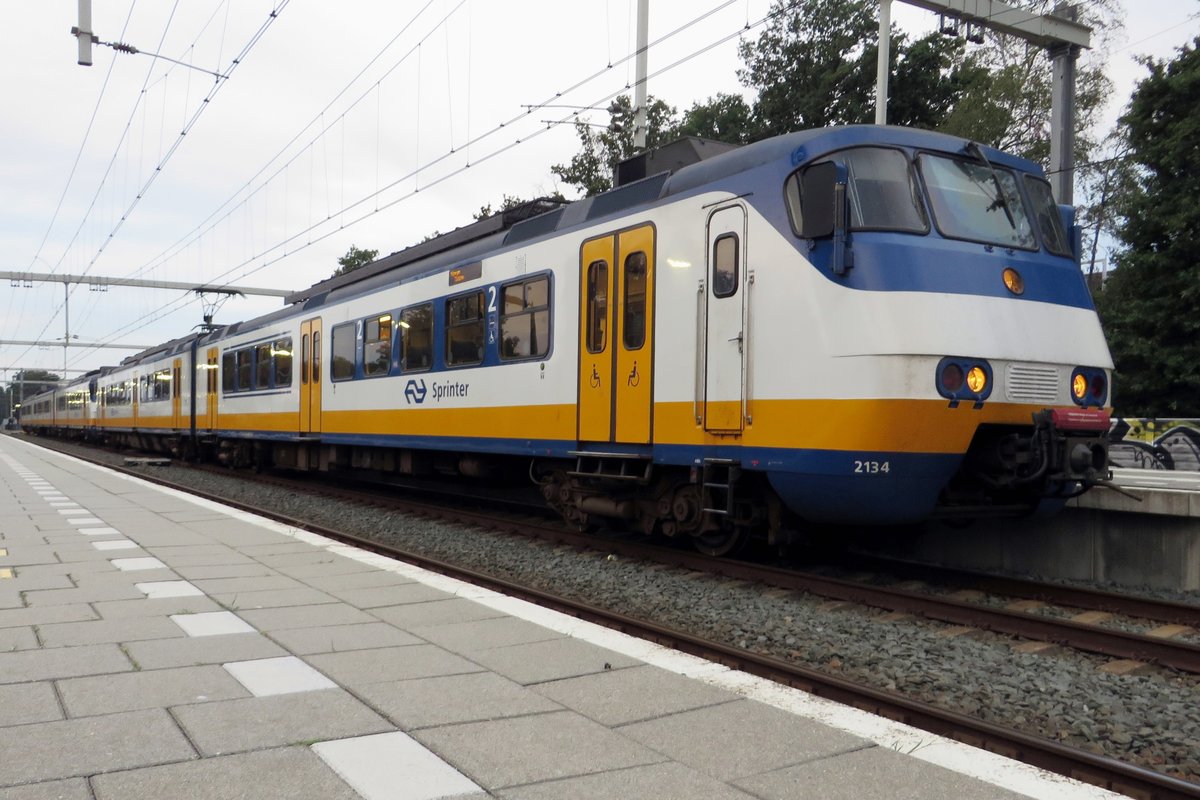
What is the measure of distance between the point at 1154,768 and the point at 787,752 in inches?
58.3

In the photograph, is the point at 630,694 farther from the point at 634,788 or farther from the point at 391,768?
the point at 391,768

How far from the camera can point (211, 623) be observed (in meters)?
5.71

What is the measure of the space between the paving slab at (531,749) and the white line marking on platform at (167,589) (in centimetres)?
357

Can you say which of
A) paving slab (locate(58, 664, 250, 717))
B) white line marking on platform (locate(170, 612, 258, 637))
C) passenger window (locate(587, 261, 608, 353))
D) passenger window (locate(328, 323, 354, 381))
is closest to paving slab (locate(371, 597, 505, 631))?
white line marking on platform (locate(170, 612, 258, 637))

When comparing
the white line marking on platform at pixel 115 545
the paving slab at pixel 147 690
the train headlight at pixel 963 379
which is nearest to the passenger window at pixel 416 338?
the white line marking on platform at pixel 115 545

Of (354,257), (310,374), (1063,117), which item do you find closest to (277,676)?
(1063,117)

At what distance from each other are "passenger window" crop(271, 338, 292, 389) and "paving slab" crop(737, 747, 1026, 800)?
48.7ft

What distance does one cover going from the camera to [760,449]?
7066 mm

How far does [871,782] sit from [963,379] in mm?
3735

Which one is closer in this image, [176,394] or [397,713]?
[397,713]

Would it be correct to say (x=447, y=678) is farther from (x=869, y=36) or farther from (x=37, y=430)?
(x=37, y=430)

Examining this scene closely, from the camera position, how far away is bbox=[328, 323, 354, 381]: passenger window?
47.1 ft

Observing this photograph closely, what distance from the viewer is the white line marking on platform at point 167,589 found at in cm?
659

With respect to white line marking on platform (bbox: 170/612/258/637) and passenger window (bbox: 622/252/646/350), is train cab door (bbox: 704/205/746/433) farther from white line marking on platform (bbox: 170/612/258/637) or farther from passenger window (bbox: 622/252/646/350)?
white line marking on platform (bbox: 170/612/258/637)
